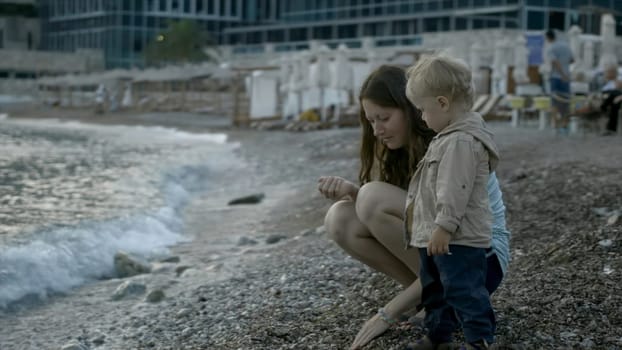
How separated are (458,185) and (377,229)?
0.79 meters

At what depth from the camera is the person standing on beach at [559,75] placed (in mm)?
16297

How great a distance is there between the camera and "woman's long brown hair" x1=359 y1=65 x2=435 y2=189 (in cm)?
386

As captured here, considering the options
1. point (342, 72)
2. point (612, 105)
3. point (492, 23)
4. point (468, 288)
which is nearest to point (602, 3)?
point (492, 23)

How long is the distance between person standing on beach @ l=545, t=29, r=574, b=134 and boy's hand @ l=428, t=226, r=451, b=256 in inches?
522

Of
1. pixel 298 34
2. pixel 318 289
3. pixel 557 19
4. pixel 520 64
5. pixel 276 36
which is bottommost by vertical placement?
pixel 318 289

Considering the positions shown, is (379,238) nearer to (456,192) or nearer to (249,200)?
(456,192)

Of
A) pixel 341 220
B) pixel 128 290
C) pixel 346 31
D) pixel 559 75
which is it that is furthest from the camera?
pixel 346 31

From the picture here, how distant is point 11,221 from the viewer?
10.3 m

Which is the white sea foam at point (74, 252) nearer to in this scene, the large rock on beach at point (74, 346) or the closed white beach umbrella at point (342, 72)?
the large rock on beach at point (74, 346)

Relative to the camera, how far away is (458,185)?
10.7ft

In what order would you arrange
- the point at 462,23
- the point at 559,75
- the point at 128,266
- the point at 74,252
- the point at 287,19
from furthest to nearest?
the point at 287,19
the point at 462,23
the point at 559,75
the point at 74,252
the point at 128,266

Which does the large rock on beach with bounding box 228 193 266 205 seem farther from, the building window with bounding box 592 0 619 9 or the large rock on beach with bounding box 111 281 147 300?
the building window with bounding box 592 0 619 9

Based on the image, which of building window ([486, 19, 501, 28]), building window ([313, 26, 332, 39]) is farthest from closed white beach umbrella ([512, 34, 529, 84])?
building window ([313, 26, 332, 39])

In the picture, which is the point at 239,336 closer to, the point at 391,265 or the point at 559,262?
the point at 391,265
